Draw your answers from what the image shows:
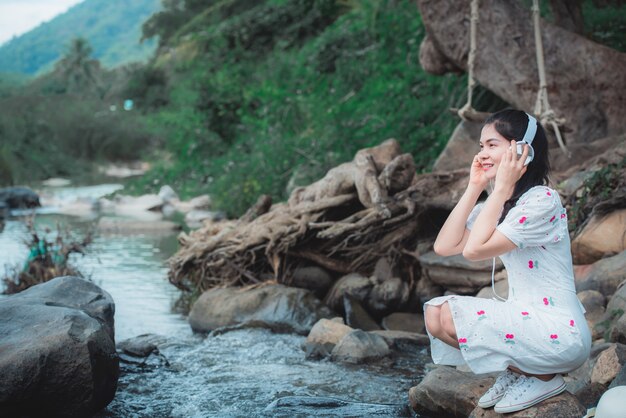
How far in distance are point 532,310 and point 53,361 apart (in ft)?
8.66

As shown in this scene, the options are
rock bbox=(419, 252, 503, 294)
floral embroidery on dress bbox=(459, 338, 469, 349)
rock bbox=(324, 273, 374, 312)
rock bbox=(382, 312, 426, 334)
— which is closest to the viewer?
floral embroidery on dress bbox=(459, 338, 469, 349)

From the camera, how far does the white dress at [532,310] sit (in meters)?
3.18

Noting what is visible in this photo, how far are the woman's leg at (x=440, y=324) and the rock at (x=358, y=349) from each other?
277 centimetres

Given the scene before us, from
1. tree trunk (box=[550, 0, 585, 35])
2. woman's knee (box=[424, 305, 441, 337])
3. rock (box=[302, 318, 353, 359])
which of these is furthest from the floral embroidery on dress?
tree trunk (box=[550, 0, 585, 35])

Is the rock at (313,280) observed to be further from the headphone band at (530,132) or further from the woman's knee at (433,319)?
the headphone band at (530,132)

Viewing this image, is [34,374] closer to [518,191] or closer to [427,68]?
[518,191]

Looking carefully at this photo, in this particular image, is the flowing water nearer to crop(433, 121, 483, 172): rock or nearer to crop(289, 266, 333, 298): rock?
crop(289, 266, 333, 298): rock

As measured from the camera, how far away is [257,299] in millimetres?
8008

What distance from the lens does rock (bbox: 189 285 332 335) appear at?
768cm

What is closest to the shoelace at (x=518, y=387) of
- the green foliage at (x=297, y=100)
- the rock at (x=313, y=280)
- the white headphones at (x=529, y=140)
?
the white headphones at (x=529, y=140)

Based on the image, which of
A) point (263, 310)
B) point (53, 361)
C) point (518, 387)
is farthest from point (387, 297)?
point (518, 387)

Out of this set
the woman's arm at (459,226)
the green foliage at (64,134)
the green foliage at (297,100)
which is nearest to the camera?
the woman's arm at (459,226)

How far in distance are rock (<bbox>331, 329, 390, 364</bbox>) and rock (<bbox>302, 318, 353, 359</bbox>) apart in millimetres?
157

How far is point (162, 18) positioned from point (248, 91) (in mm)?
18507
